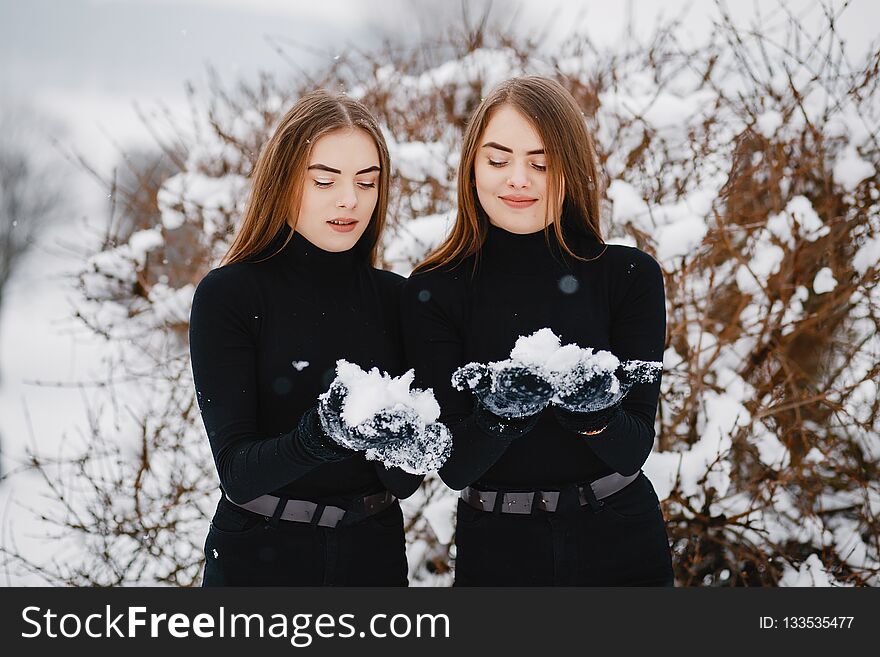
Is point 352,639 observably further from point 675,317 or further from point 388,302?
point 675,317

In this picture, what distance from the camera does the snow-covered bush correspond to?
3064 millimetres

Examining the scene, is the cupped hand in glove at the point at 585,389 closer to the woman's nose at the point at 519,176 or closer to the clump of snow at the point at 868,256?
the woman's nose at the point at 519,176

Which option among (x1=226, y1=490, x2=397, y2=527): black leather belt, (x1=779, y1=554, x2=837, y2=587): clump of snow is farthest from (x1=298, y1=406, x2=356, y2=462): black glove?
(x1=779, y1=554, x2=837, y2=587): clump of snow

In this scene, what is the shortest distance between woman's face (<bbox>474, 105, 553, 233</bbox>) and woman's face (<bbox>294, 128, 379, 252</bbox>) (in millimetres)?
303

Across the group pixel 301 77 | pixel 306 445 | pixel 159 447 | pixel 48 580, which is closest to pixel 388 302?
pixel 306 445

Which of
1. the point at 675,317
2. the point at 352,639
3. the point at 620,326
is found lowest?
the point at 352,639

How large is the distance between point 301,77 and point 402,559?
332 centimetres

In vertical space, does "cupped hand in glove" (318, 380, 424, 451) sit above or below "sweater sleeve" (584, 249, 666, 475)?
below

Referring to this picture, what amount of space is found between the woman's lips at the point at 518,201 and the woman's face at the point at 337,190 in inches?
13.9

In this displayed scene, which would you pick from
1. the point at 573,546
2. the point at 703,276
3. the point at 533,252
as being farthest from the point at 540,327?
the point at 703,276

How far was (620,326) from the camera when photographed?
5.88 feet

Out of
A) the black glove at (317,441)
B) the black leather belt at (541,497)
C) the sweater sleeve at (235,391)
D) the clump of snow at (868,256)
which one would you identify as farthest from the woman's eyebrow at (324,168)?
the clump of snow at (868,256)

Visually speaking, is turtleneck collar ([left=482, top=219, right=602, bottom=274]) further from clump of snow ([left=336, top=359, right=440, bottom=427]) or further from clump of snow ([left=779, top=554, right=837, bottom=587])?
clump of snow ([left=779, top=554, right=837, bottom=587])

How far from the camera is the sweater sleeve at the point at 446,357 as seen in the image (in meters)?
1.60
